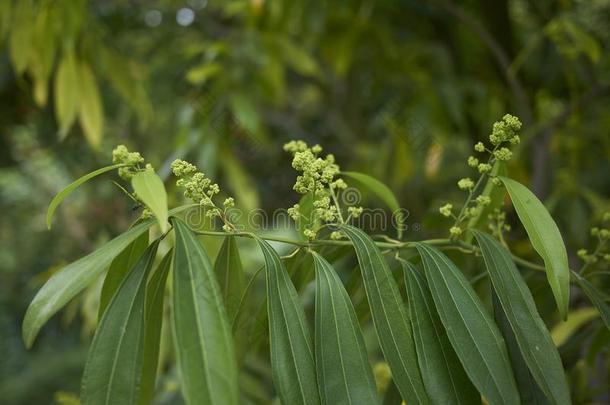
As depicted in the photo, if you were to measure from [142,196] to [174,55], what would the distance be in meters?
1.71

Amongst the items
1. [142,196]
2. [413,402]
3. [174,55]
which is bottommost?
[413,402]

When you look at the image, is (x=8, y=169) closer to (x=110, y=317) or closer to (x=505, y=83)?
(x=505, y=83)

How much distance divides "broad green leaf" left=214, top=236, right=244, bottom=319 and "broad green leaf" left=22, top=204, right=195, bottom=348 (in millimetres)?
Answer: 91

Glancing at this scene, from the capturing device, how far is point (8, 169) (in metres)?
2.51

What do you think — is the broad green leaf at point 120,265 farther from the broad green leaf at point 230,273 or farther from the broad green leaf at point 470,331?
the broad green leaf at point 470,331

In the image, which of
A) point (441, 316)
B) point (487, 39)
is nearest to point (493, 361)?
point (441, 316)

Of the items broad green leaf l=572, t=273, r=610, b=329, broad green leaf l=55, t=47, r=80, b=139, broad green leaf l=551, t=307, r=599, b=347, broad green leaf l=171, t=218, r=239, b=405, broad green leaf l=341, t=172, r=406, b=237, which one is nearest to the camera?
broad green leaf l=171, t=218, r=239, b=405

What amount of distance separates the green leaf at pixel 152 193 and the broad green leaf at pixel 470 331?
0.62ft

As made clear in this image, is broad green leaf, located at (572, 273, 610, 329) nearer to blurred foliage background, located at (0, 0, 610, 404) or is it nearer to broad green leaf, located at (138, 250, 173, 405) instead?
blurred foliage background, located at (0, 0, 610, 404)

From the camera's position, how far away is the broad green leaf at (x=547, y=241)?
39cm

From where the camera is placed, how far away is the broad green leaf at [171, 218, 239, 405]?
0.32 meters

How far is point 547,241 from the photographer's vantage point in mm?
410

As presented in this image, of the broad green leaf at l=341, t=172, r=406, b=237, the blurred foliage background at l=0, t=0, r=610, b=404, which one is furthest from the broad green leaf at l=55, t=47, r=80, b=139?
the broad green leaf at l=341, t=172, r=406, b=237

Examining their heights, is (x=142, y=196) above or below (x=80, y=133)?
below
